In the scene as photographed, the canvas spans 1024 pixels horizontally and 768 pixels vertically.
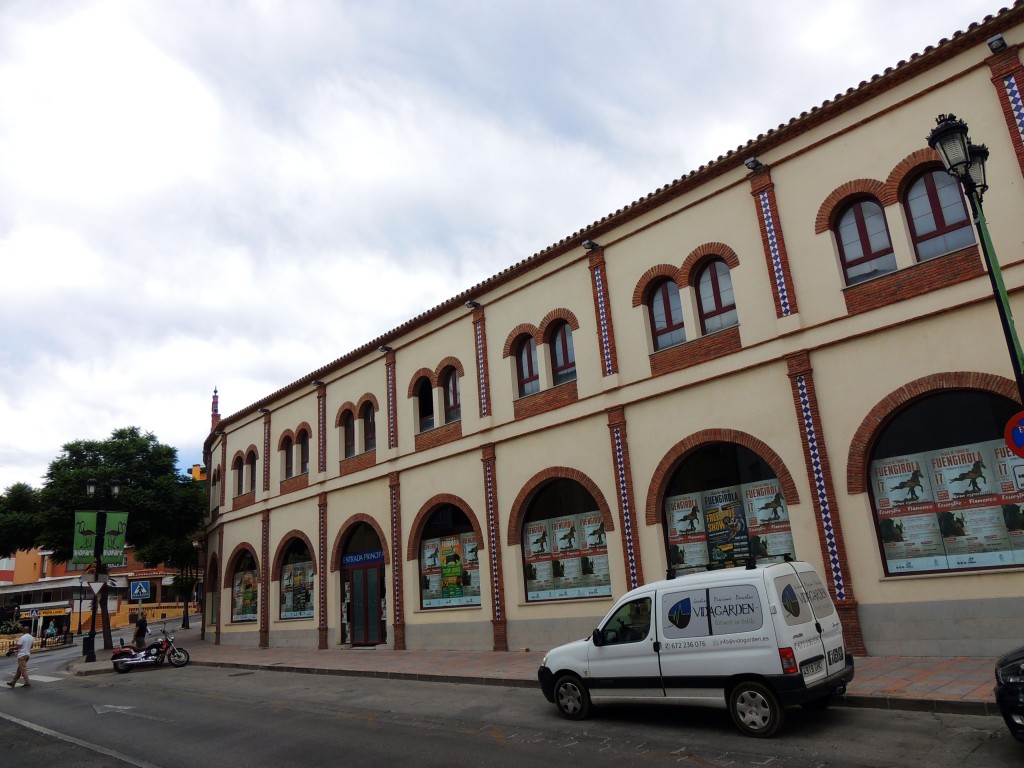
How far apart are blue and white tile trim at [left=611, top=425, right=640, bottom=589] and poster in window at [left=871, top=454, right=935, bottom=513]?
4.73m

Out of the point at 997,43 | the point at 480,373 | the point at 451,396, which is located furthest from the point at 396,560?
the point at 997,43

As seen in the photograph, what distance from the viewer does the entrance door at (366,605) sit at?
21.1m

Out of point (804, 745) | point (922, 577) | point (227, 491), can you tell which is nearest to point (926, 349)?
point (922, 577)

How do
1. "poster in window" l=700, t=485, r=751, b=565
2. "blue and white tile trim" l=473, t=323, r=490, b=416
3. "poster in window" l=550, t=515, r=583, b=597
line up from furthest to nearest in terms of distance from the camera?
"blue and white tile trim" l=473, t=323, r=490, b=416 < "poster in window" l=550, t=515, r=583, b=597 < "poster in window" l=700, t=485, r=751, b=565

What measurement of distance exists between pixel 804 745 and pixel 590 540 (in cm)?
877

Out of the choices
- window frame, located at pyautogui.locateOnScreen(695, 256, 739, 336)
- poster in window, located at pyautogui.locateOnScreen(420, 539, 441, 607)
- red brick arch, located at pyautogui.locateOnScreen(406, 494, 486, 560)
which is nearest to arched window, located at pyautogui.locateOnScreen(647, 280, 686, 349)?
window frame, located at pyautogui.locateOnScreen(695, 256, 739, 336)

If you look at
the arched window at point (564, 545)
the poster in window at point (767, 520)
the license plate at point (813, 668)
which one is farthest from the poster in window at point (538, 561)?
the license plate at point (813, 668)

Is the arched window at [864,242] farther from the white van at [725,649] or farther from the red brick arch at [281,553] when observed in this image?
the red brick arch at [281,553]

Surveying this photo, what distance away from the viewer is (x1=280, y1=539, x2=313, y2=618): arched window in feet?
78.2

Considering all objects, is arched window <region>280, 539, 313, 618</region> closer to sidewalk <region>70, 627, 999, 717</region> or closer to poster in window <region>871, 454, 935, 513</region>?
sidewalk <region>70, 627, 999, 717</region>

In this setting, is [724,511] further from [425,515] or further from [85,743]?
[85,743]

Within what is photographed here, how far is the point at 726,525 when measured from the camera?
534 inches

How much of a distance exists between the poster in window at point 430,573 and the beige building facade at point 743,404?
0.07 metres

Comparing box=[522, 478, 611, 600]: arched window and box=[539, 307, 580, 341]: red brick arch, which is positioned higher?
box=[539, 307, 580, 341]: red brick arch
